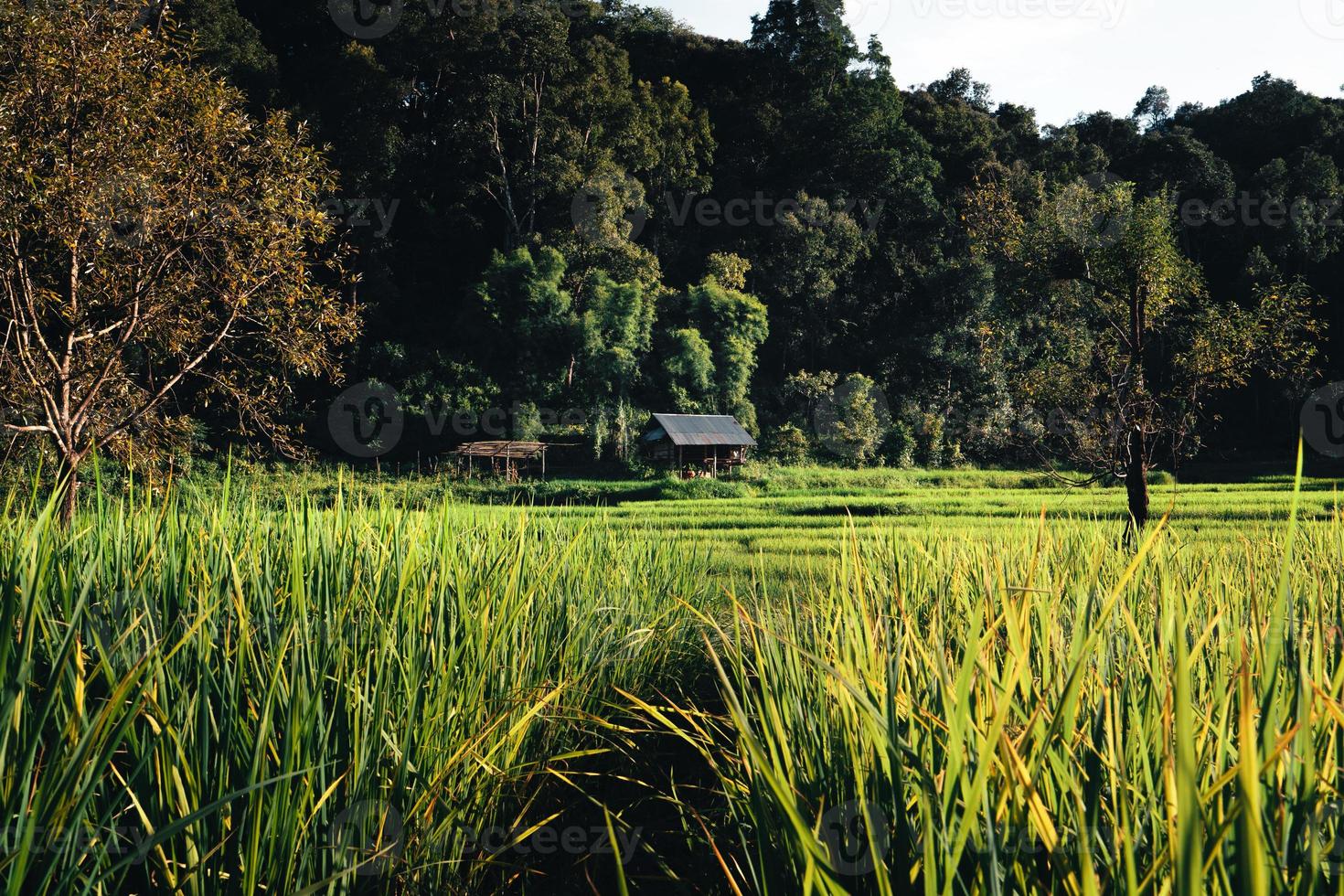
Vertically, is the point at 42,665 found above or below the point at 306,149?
below

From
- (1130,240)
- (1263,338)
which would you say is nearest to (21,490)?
(1130,240)

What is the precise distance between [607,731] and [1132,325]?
9.32 metres

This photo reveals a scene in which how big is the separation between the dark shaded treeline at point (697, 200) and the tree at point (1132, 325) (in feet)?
79.1

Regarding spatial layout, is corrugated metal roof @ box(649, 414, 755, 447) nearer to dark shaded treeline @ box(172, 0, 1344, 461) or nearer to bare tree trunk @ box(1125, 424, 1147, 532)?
dark shaded treeline @ box(172, 0, 1344, 461)

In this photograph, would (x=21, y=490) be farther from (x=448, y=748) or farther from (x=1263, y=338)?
(x=1263, y=338)

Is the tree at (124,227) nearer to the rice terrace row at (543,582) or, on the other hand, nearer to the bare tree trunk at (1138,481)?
the rice terrace row at (543,582)

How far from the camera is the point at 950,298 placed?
43.8m

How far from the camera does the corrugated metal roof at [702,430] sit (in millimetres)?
31234

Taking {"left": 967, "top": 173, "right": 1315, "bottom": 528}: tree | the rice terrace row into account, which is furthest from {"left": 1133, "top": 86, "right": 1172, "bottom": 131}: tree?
{"left": 967, "top": 173, "right": 1315, "bottom": 528}: tree

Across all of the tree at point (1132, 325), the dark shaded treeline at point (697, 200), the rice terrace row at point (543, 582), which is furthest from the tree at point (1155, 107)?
the tree at point (1132, 325)

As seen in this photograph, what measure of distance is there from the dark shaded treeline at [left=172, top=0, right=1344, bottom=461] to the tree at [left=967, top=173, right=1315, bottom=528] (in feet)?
79.1

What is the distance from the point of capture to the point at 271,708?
1.60m

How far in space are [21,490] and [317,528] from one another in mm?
8215

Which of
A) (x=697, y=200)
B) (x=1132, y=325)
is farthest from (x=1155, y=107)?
(x=1132, y=325)
